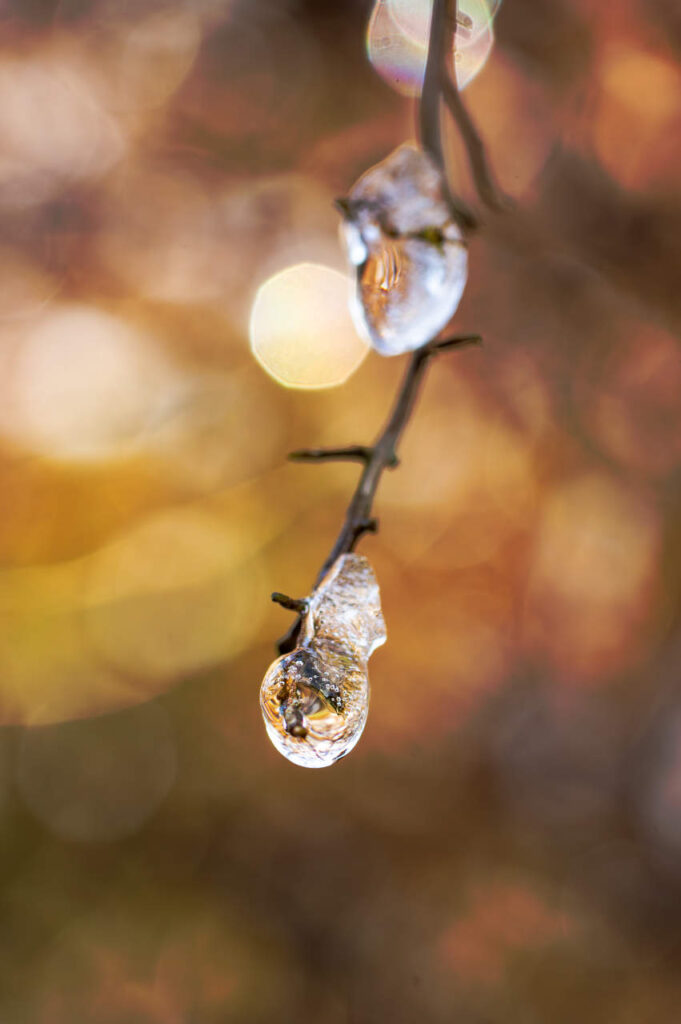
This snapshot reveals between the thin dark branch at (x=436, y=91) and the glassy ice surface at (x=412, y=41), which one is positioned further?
the glassy ice surface at (x=412, y=41)

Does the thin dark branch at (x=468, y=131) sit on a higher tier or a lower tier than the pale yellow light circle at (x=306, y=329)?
higher

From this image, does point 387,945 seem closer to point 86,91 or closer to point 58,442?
point 58,442

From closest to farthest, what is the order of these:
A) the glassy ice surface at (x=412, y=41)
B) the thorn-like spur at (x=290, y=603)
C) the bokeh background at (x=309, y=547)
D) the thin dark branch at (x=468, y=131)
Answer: the thorn-like spur at (x=290, y=603)
the thin dark branch at (x=468, y=131)
the glassy ice surface at (x=412, y=41)
the bokeh background at (x=309, y=547)

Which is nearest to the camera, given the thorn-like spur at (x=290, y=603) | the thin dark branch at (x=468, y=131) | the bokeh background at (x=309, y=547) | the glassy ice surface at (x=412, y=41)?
the thorn-like spur at (x=290, y=603)

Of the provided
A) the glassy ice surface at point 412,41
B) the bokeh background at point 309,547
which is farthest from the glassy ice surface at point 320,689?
the bokeh background at point 309,547

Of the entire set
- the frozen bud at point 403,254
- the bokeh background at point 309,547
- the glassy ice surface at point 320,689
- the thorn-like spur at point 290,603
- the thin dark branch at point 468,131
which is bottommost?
the bokeh background at point 309,547

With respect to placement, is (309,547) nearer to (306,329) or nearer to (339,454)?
(306,329)

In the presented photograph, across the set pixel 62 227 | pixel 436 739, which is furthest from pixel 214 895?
pixel 62 227

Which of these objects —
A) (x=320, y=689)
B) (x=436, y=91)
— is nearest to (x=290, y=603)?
(x=320, y=689)

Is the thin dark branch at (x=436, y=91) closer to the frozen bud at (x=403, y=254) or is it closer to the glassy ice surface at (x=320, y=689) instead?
the frozen bud at (x=403, y=254)

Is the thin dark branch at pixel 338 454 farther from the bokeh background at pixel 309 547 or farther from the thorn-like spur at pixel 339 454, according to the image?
the bokeh background at pixel 309 547
